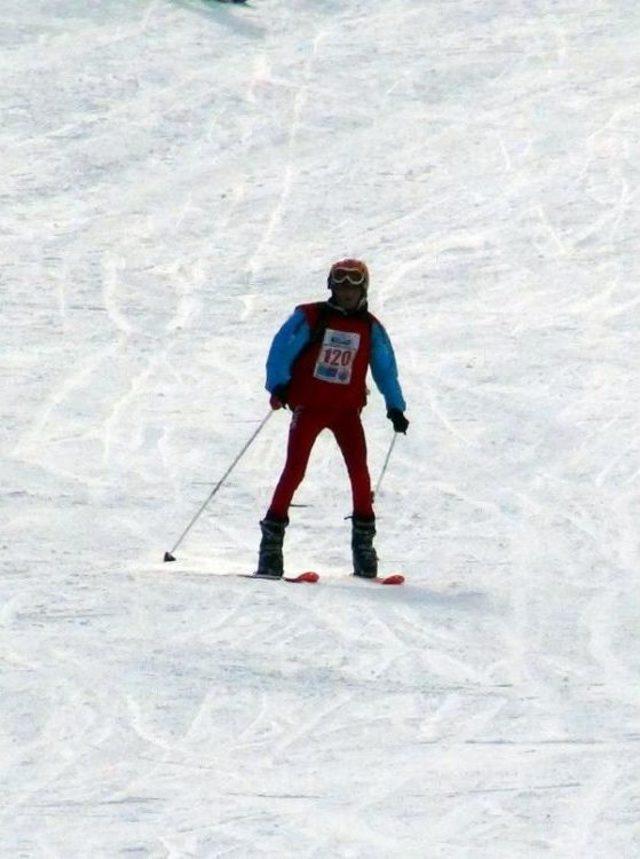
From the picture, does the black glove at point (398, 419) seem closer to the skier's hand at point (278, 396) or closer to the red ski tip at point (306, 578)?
the skier's hand at point (278, 396)

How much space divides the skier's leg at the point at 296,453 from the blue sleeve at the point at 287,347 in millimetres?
222

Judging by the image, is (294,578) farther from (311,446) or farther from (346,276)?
(346,276)

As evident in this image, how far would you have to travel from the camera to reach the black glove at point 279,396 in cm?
950

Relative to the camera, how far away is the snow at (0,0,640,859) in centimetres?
670

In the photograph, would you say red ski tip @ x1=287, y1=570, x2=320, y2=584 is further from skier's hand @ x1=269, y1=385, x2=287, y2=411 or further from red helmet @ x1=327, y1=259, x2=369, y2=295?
red helmet @ x1=327, y1=259, x2=369, y2=295

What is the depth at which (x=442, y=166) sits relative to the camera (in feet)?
66.3

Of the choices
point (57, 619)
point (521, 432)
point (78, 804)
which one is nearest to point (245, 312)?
point (521, 432)

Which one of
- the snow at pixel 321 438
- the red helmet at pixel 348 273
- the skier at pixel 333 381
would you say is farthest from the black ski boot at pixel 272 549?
the red helmet at pixel 348 273

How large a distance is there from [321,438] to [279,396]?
12.2ft

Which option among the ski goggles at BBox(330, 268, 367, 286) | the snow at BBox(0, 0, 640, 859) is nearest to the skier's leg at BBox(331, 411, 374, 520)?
the snow at BBox(0, 0, 640, 859)

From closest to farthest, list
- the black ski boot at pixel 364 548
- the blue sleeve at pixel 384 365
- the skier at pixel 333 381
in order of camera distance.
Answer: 1. the skier at pixel 333 381
2. the blue sleeve at pixel 384 365
3. the black ski boot at pixel 364 548

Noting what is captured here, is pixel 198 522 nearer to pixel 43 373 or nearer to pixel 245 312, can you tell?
pixel 43 373

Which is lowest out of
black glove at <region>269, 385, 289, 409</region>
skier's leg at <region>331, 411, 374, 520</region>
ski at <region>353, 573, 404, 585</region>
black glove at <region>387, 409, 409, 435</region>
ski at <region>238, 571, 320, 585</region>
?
ski at <region>353, 573, 404, 585</region>

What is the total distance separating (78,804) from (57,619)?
230 centimetres
